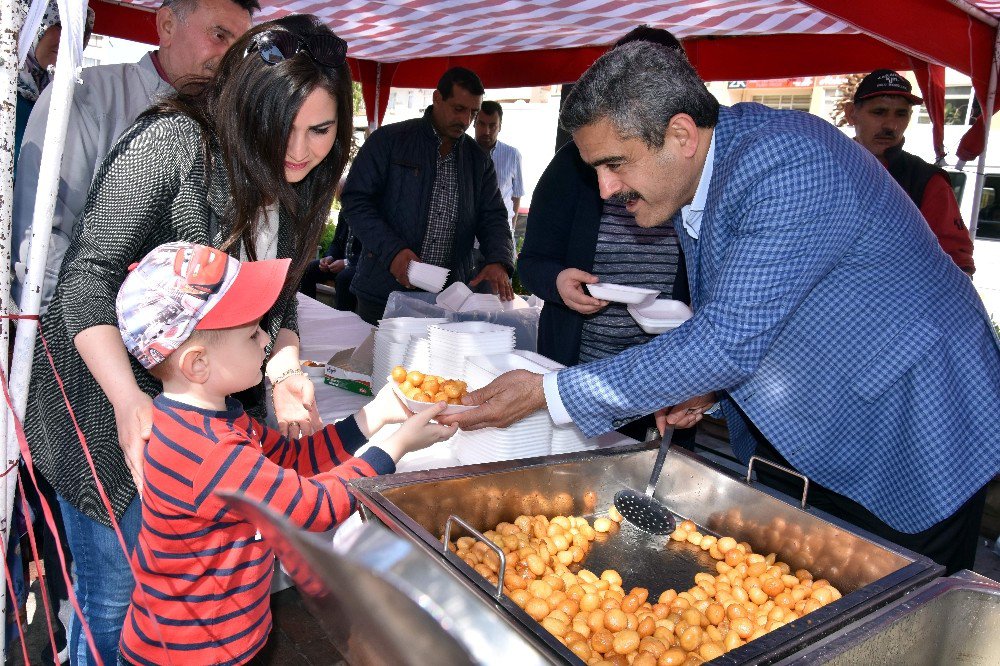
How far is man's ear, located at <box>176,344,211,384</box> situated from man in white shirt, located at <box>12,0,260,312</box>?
59cm

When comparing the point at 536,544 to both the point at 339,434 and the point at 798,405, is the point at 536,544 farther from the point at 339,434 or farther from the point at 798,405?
the point at 798,405

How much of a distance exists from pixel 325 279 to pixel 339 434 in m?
5.16

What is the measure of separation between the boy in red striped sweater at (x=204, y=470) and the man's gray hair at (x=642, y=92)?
2.20ft

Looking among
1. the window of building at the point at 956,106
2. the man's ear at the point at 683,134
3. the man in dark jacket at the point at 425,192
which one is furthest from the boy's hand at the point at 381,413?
the window of building at the point at 956,106

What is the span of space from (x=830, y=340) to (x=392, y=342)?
1.34 metres

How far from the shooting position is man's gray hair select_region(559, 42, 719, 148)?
139 cm

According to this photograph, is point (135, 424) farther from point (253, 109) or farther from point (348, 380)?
point (348, 380)

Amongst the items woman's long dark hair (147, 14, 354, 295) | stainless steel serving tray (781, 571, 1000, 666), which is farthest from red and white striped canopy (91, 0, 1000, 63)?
stainless steel serving tray (781, 571, 1000, 666)

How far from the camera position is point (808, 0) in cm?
297

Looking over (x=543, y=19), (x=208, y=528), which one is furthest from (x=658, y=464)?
(x=543, y=19)

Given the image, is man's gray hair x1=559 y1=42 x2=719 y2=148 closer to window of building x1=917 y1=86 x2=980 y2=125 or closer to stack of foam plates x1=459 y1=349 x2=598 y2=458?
stack of foam plates x1=459 y1=349 x2=598 y2=458

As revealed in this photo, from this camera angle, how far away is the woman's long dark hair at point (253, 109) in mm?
1329

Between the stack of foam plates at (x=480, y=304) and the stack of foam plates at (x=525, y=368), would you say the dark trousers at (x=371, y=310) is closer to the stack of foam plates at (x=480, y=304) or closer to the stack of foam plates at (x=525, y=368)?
the stack of foam plates at (x=480, y=304)

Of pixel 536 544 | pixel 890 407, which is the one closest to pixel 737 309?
pixel 890 407
